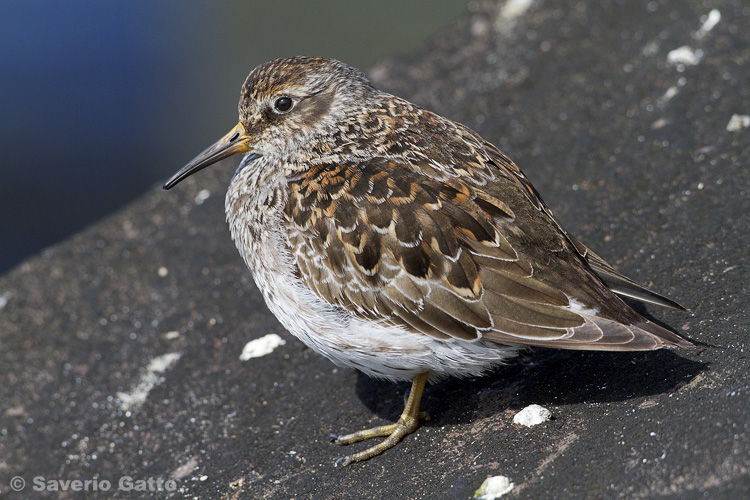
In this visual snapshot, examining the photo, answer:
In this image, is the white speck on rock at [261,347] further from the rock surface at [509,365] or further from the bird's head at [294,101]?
the bird's head at [294,101]

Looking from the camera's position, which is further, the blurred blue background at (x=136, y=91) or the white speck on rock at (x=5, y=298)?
the blurred blue background at (x=136, y=91)

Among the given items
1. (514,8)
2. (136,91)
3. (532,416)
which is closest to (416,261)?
(532,416)

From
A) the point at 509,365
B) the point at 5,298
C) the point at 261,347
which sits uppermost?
the point at 5,298

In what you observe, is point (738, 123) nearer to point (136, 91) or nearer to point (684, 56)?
point (684, 56)

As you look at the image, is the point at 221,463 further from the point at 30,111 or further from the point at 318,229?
the point at 30,111

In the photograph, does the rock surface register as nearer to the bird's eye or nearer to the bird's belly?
the bird's belly

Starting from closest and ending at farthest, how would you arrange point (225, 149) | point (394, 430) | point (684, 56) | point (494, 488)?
point (494, 488) < point (394, 430) < point (225, 149) < point (684, 56)

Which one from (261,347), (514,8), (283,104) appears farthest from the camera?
(514,8)

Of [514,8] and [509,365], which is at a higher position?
[514,8]

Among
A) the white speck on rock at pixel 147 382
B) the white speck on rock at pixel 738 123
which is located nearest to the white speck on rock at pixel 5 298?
the white speck on rock at pixel 147 382
